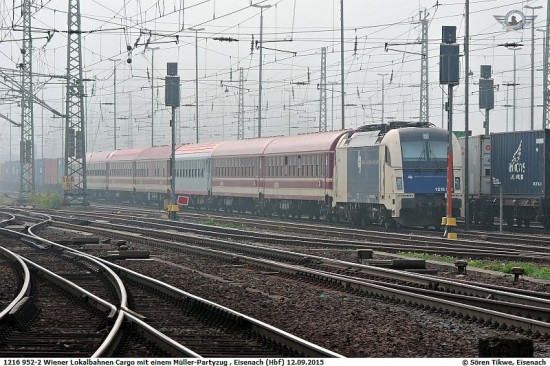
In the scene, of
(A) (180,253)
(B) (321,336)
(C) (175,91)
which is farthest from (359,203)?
(B) (321,336)

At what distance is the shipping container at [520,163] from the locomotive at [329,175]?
8.48ft

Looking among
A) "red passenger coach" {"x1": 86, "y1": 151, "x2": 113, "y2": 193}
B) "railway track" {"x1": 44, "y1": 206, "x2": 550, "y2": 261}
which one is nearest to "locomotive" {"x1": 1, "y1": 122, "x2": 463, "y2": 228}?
"railway track" {"x1": 44, "y1": 206, "x2": 550, "y2": 261}

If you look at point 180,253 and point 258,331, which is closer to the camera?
point 258,331

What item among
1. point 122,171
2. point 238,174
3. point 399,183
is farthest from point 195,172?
point 399,183

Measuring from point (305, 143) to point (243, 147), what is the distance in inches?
299

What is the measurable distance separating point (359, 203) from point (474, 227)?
3.98 meters

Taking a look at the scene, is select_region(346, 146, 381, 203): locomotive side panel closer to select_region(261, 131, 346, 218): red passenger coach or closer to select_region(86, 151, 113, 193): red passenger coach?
select_region(261, 131, 346, 218): red passenger coach

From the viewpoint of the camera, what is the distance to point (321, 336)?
35.2 feet

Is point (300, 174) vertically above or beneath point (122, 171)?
beneath

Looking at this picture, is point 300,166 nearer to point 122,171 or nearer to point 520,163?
point 520,163

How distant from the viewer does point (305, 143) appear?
39.8 m

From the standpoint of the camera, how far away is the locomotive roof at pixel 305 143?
123 ft

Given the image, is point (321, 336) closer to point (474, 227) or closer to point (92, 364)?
point (92, 364)

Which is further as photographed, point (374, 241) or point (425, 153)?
point (425, 153)
